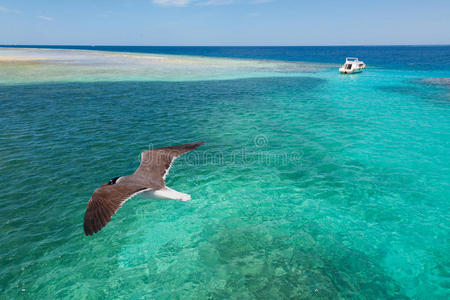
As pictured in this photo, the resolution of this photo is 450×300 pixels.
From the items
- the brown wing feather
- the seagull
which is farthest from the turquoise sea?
the brown wing feather

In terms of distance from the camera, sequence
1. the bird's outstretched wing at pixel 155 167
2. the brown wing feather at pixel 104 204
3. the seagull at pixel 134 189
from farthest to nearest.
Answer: the bird's outstretched wing at pixel 155 167
the seagull at pixel 134 189
the brown wing feather at pixel 104 204

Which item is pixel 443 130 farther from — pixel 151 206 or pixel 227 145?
pixel 151 206

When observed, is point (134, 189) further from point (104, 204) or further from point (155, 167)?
point (155, 167)

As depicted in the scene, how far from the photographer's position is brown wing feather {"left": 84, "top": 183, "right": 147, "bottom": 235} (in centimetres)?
666

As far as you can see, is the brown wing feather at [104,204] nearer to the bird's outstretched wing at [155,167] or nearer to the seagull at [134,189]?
the seagull at [134,189]

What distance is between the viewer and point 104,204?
732 centimetres

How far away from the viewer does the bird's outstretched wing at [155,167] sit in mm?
9188

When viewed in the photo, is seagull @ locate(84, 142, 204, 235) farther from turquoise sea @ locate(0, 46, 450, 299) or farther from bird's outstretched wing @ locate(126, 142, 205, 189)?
turquoise sea @ locate(0, 46, 450, 299)

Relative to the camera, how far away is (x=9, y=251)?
28.6 feet

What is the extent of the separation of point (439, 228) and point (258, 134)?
12411 millimetres

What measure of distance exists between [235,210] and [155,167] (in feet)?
12.6

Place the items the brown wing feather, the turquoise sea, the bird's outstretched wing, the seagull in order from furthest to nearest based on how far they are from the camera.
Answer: the bird's outstretched wing → the turquoise sea → the seagull → the brown wing feather

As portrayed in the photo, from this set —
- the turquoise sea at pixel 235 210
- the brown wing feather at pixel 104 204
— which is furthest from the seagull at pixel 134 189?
the turquoise sea at pixel 235 210

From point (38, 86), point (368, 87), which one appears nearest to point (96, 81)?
point (38, 86)
